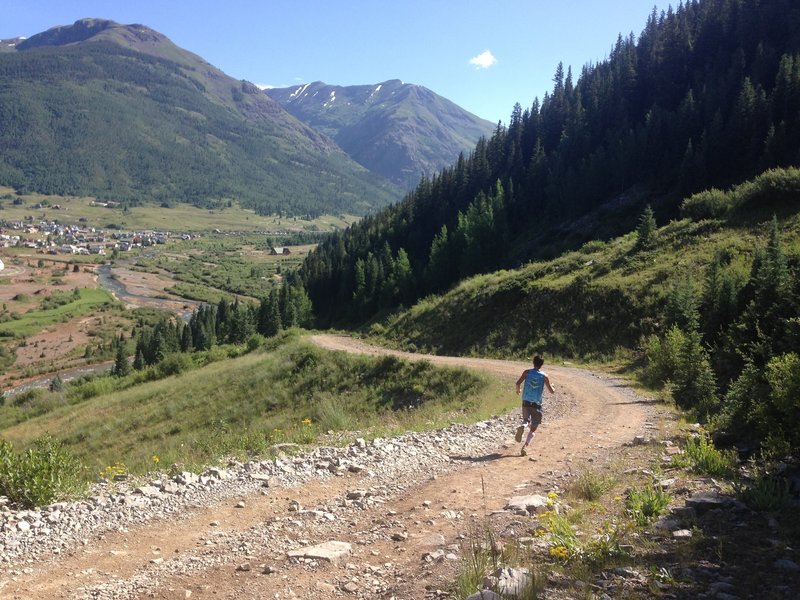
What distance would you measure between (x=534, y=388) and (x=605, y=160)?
77.7 metres

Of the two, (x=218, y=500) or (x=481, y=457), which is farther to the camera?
(x=481, y=457)

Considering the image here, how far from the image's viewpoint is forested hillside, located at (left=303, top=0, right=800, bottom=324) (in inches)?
2618

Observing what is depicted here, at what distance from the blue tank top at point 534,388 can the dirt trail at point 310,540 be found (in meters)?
1.30

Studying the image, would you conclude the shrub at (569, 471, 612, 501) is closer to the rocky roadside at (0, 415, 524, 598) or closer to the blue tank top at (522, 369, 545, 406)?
the rocky roadside at (0, 415, 524, 598)

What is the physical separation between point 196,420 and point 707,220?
3885 cm

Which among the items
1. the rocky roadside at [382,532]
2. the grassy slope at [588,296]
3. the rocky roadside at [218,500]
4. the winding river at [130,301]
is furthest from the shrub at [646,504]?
the winding river at [130,301]

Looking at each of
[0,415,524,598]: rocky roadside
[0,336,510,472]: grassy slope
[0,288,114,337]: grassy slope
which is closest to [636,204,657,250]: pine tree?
[0,336,510,472]: grassy slope

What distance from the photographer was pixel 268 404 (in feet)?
98.1

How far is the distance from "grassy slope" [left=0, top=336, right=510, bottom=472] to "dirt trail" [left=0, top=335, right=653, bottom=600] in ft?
18.9

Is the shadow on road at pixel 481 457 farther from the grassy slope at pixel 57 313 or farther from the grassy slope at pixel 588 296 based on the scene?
the grassy slope at pixel 57 313

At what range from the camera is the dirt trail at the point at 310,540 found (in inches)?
245

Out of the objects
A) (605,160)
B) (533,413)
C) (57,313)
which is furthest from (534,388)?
(57,313)

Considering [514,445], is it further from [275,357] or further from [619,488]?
[275,357]

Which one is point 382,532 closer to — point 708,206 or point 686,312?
point 686,312
